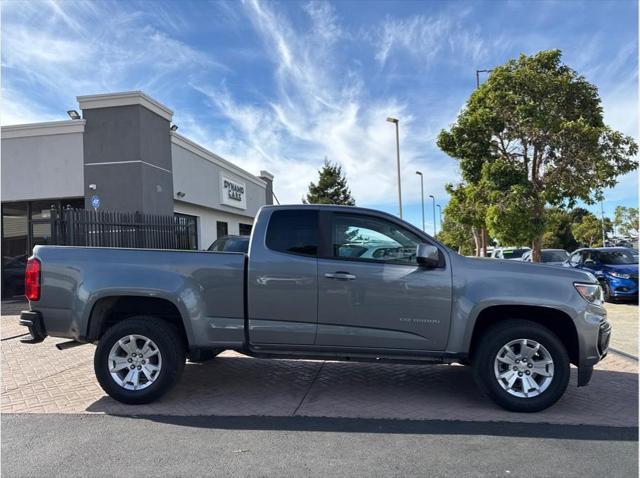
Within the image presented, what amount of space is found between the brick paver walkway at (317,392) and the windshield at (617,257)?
7504 mm

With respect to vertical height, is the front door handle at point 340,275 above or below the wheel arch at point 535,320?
above

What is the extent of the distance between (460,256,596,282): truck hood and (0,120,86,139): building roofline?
1354 cm

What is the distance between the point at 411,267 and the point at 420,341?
72cm

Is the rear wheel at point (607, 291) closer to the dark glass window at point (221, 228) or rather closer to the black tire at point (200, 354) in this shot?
the black tire at point (200, 354)

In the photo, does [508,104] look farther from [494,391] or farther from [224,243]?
[494,391]

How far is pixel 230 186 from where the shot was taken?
21406mm

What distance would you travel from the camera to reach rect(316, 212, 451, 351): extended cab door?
4.62m

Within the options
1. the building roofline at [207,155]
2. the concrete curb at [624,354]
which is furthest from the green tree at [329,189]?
the concrete curb at [624,354]

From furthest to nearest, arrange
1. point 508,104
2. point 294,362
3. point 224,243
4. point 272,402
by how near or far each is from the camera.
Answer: point 508,104 < point 224,243 < point 294,362 < point 272,402

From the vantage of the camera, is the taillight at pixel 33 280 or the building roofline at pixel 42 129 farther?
the building roofline at pixel 42 129

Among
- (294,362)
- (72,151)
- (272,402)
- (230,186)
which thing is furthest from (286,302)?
(230,186)

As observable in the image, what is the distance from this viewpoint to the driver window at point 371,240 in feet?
15.7

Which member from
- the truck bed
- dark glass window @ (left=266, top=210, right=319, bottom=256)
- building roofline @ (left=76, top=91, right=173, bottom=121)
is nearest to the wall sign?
building roofline @ (left=76, top=91, right=173, bottom=121)

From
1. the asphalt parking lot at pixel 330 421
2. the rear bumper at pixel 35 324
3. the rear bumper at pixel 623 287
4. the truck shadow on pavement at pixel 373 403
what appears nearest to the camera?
the asphalt parking lot at pixel 330 421
